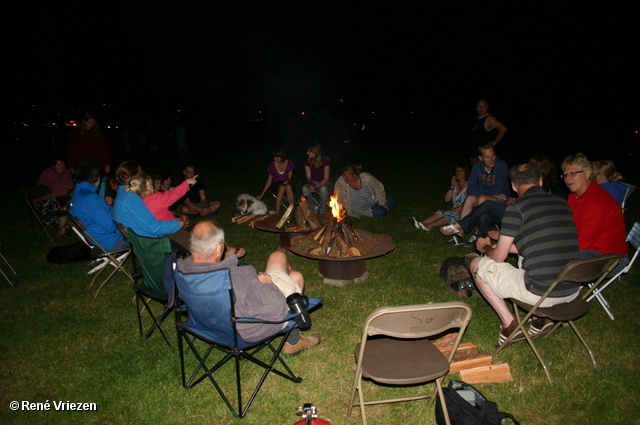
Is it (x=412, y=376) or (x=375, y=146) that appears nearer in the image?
(x=412, y=376)

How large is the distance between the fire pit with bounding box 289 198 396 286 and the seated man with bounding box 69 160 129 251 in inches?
92.2

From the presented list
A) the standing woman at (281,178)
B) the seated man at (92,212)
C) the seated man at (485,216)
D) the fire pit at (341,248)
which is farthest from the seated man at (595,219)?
the seated man at (92,212)

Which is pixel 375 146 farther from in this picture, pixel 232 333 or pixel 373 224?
pixel 232 333

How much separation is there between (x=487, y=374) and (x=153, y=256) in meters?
3.13

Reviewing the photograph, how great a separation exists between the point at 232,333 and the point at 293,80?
128 feet

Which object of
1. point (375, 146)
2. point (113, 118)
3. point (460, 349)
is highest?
point (460, 349)

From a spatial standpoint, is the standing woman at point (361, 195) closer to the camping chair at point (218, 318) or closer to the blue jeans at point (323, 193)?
the blue jeans at point (323, 193)

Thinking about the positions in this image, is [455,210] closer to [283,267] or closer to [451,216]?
[451,216]

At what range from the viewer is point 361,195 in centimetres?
798

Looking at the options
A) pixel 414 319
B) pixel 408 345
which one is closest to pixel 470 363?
pixel 408 345

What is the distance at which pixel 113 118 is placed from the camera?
36.9 meters

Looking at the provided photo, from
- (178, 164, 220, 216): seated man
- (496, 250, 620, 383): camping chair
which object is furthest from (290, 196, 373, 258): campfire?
(178, 164, 220, 216): seated man

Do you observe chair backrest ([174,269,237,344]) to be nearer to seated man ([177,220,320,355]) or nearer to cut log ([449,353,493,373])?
seated man ([177,220,320,355])

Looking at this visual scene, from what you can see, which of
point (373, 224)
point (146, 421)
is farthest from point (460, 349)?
point (373, 224)
